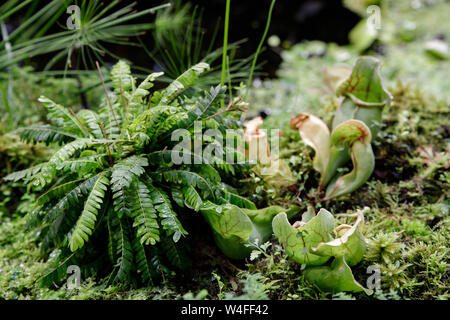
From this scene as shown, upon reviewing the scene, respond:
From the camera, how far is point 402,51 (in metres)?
3.86

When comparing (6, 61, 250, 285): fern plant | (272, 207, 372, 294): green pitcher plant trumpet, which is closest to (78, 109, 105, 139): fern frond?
(6, 61, 250, 285): fern plant

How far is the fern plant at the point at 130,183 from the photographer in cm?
146

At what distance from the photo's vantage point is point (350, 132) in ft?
5.67

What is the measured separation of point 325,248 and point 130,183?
2.76ft

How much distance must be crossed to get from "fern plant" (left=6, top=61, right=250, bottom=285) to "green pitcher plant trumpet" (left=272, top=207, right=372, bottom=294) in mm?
328

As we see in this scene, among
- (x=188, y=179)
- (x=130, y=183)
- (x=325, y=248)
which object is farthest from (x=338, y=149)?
(x=130, y=183)

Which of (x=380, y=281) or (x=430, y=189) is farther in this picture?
(x=430, y=189)

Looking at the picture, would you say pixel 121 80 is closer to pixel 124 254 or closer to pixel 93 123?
pixel 93 123

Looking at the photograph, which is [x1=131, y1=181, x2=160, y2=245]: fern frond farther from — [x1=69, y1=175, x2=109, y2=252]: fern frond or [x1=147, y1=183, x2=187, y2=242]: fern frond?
[x1=69, y1=175, x2=109, y2=252]: fern frond

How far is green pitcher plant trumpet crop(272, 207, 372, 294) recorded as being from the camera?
4.33ft

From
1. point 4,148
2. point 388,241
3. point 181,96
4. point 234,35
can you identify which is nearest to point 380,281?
point 388,241

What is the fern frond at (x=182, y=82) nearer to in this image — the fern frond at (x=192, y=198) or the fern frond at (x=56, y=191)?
the fern frond at (x=192, y=198)
